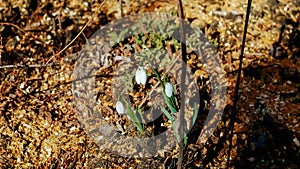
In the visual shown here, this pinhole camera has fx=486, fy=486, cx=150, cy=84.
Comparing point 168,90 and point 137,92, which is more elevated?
point 168,90

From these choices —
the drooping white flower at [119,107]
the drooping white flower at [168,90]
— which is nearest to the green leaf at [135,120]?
the drooping white flower at [119,107]

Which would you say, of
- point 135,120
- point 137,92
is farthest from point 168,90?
point 137,92

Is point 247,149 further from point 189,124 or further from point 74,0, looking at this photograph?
point 74,0

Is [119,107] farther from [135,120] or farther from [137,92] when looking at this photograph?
[137,92]

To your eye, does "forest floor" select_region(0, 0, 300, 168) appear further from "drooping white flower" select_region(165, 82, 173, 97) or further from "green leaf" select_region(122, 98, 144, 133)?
"drooping white flower" select_region(165, 82, 173, 97)

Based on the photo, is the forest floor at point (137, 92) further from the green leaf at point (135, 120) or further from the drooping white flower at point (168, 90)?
the drooping white flower at point (168, 90)

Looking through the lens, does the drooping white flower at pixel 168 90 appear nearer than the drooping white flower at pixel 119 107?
Yes

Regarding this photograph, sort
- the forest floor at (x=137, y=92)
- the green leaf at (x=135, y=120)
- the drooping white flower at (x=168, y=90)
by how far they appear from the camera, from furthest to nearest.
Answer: the forest floor at (x=137, y=92) → the green leaf at (x=135, y=120) → the drooping white flower at (x=168, y=90)

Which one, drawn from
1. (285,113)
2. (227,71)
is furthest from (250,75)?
(285,113)

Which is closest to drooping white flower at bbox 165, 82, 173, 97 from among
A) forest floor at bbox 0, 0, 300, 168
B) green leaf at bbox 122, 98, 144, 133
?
green leaf at bbox 122, 98, 144, 133
